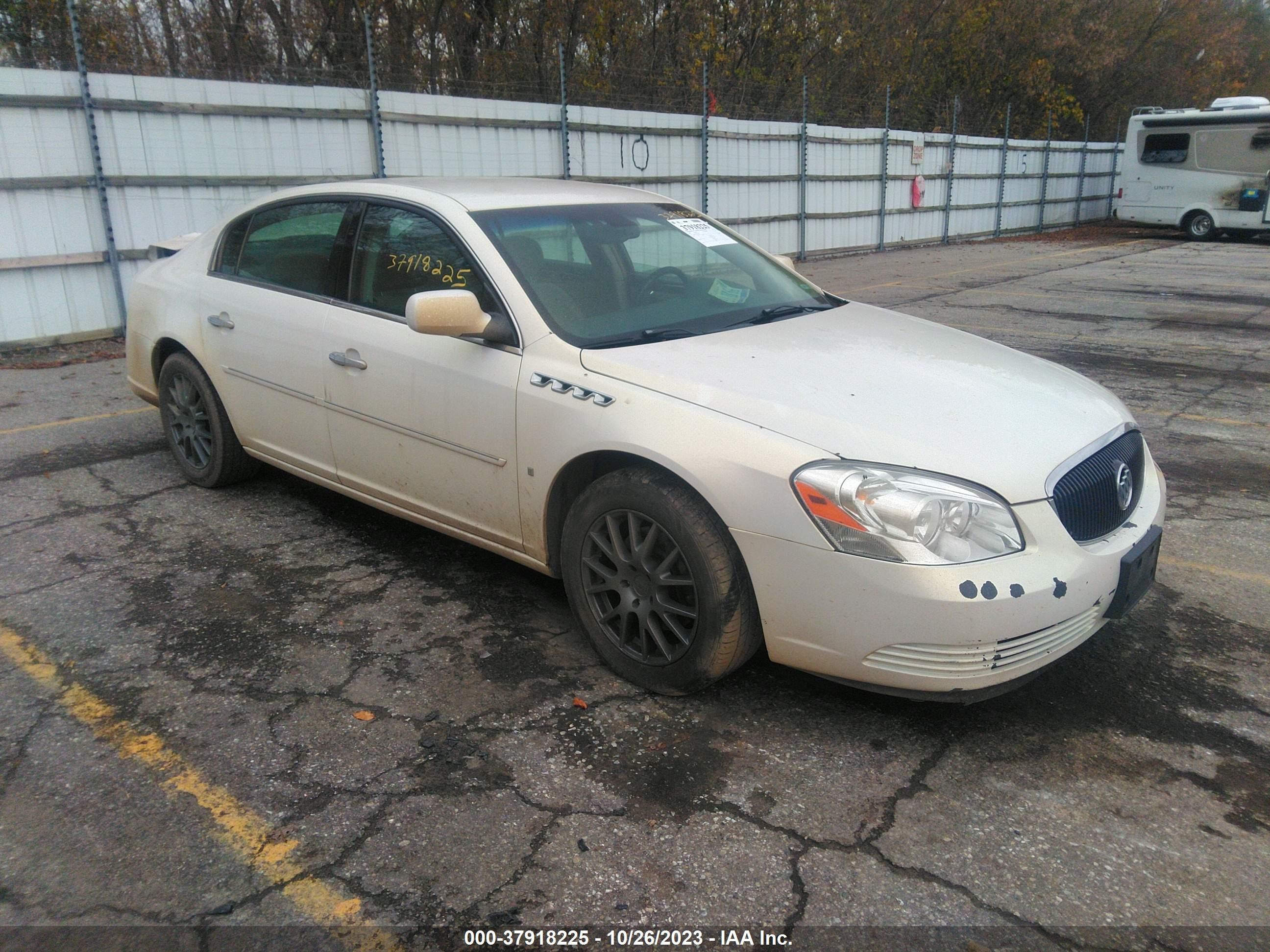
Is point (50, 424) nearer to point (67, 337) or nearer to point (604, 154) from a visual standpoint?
point (67, 337)

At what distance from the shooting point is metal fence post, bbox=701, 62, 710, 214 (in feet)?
49.9

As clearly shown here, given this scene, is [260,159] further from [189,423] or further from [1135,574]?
[1135,574]

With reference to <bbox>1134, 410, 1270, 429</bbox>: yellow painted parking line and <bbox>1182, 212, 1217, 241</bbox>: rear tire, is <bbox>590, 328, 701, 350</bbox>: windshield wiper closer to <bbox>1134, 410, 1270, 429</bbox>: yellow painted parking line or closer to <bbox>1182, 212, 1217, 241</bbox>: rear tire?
<bbox>1134, 410, 1270, 429</bbox>: yellow painted parking line

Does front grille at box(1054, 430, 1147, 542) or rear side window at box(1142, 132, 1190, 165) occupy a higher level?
rear side window at box(1142, 132, 1190, 165)

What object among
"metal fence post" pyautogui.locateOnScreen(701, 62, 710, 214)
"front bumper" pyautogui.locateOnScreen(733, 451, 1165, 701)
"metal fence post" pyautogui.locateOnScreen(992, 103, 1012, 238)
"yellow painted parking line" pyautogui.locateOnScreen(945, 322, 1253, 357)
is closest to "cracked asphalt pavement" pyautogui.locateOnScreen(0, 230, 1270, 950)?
"front bumper" pyautogui.locateOnScreen(733, 451, 1165, 701)

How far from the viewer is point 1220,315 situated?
11.3 metres

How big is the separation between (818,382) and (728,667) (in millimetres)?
933

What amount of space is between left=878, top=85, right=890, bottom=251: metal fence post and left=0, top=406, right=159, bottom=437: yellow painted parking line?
1605 cm

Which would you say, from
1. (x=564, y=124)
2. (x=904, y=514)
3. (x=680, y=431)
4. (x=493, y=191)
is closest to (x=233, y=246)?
(x=493, y=191)

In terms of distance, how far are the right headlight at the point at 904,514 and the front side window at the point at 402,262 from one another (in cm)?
155

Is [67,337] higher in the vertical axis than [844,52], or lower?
lower

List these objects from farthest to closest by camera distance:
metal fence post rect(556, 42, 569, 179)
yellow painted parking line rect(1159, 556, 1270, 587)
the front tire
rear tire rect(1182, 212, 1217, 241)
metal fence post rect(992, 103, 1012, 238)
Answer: metal fence post rect(992, 103, 1012, 238), rear tire rect(1182, 212, 1217, 241), metal fence post rect(556, 42, 569, 179), yellow painted parking line rect(1159, 556, 1270, 587), the front tire

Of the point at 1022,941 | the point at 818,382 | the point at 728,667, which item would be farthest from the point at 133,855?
the point at 818,382

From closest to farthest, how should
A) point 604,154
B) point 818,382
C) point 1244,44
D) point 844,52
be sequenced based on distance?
point 818,382
point 604,154
point 844,52
point 1244,44
